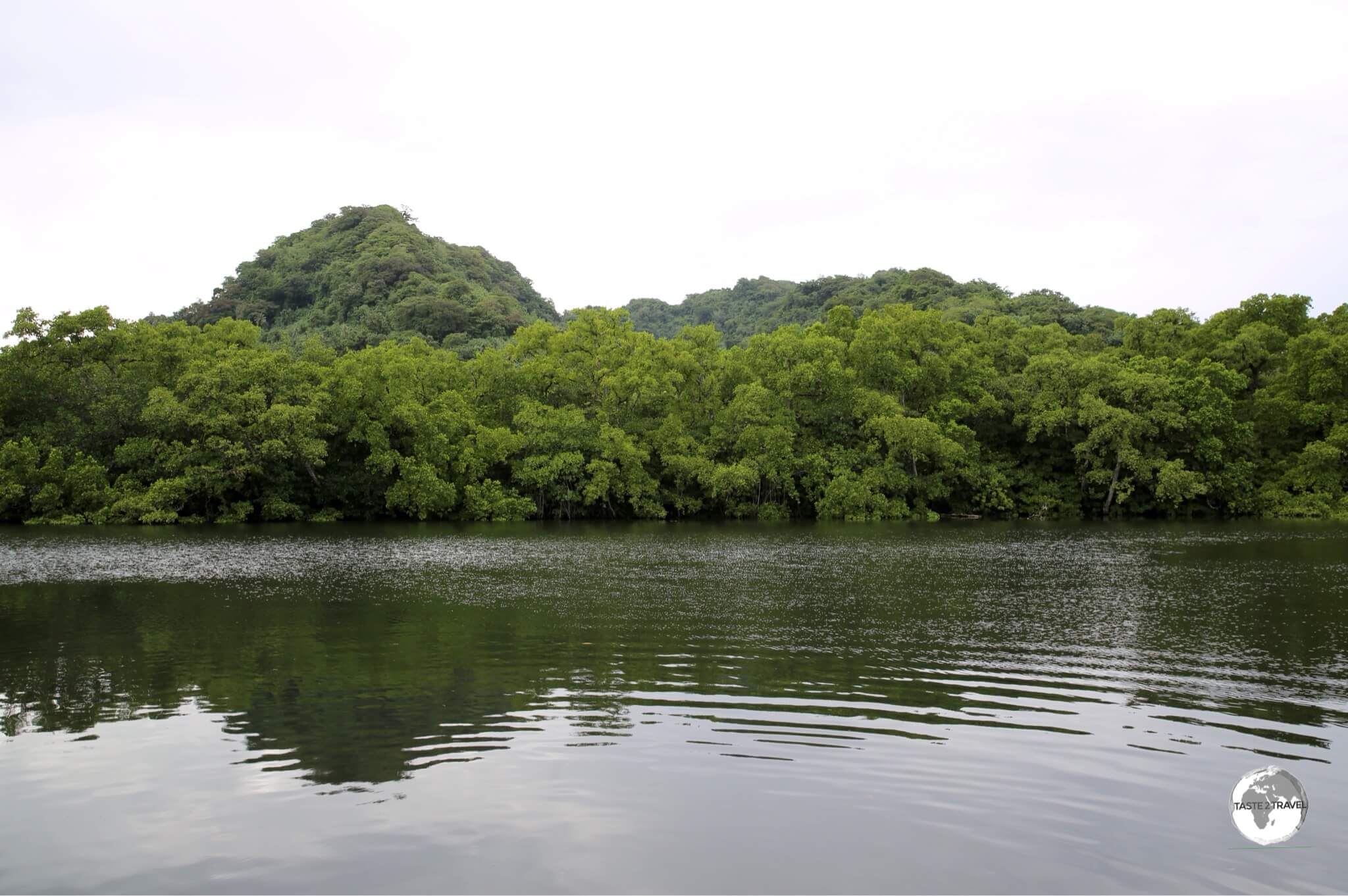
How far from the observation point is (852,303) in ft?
319

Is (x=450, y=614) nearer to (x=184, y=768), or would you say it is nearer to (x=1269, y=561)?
(x=184, y=768)

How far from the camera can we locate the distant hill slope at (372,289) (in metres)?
91.9

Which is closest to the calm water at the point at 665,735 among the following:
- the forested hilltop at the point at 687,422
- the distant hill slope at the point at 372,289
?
the forested hilltop at the point at 687,422

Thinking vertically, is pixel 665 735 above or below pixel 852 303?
below

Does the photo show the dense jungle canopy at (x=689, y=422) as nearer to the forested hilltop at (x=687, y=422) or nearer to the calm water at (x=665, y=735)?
the forested hilltop at (x=687, y=422)

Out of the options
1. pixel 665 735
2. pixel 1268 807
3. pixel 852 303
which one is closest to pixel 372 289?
pixel 852 303

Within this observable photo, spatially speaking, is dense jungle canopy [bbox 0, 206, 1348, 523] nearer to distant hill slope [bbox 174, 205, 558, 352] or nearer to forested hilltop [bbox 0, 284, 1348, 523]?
forested hilltop [bbox 0, 284, 1348, 523]

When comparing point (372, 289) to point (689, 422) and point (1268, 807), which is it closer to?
point (689, 422)

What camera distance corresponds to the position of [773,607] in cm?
2098

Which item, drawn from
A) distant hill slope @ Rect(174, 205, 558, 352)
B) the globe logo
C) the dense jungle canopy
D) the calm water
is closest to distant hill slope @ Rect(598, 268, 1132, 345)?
the dense jungle canopy

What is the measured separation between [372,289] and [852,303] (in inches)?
2058

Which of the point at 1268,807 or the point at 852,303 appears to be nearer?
the point at 1268,807

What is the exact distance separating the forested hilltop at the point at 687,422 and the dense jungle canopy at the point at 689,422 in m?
0.16

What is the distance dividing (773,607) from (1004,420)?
5055cm
